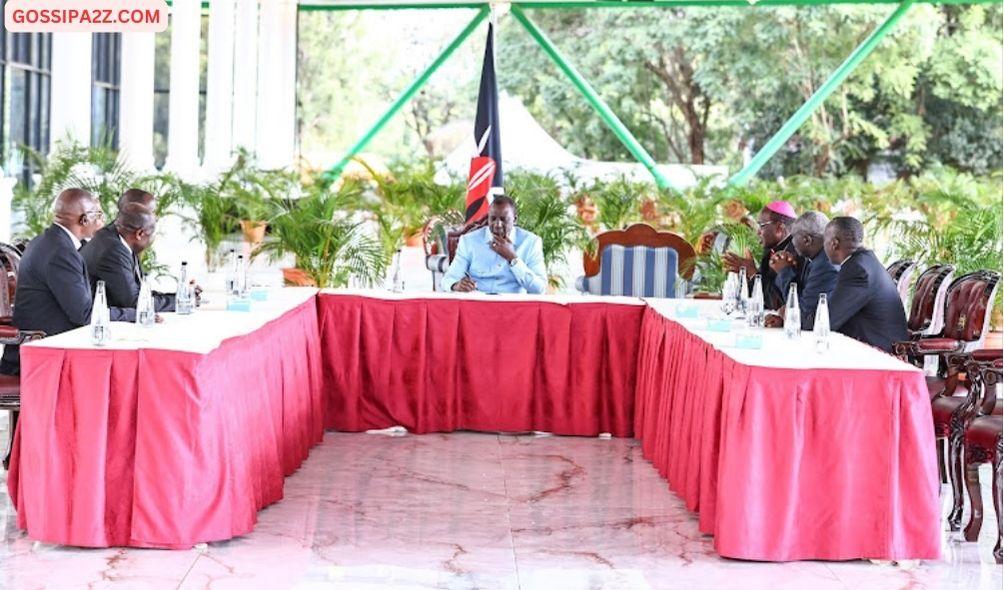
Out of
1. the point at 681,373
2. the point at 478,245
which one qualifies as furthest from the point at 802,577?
the point at 478,245

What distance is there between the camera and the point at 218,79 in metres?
14.9

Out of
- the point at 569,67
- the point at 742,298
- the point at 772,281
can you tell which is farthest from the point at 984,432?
the point at 569,67

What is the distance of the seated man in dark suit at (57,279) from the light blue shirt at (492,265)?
2517mm

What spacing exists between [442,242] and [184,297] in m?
3.85

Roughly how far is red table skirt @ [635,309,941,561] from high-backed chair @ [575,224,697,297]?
4.16 meters

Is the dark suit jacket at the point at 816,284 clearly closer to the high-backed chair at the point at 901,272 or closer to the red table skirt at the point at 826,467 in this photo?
the high-backed chair at the point at 901,272

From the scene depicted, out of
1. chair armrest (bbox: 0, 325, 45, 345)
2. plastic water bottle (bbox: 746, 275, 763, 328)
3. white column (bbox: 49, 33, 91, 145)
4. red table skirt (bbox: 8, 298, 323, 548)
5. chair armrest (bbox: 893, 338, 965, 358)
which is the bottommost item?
red table skirt (bbox: 8, 298, 323, 548)

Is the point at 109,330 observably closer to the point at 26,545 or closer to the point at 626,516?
the point at 26,545

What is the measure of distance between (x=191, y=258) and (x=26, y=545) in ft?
25.9

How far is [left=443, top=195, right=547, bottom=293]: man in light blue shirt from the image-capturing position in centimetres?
809

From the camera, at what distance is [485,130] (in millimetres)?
11469

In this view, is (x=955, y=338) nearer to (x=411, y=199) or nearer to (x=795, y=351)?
(x=795, y=351)
